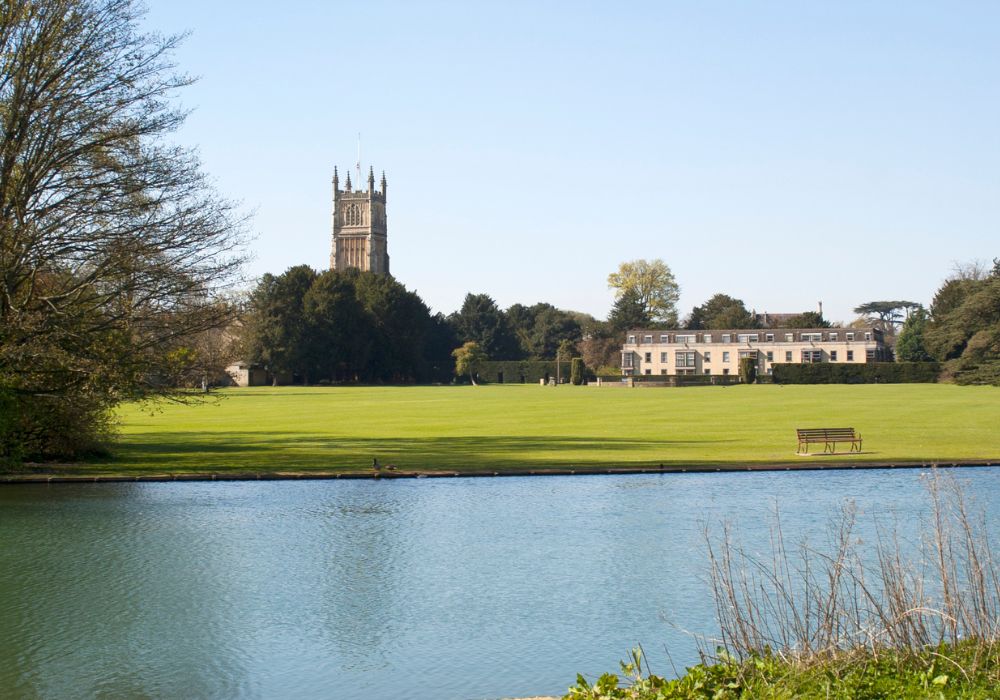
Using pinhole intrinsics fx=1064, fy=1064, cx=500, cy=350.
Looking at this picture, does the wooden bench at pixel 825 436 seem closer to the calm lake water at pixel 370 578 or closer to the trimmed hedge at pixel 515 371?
the calm lake water at pixel 370 578

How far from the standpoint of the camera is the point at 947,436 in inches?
1206

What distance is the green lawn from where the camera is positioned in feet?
79.4

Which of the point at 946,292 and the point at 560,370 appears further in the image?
the point at 560,370

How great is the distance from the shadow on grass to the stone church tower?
13194 cm

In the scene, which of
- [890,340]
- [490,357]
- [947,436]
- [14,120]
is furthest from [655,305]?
[14,120]

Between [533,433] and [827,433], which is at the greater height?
[827,433]

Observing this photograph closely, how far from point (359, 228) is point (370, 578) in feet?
510

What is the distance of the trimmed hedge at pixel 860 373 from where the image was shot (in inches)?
3401

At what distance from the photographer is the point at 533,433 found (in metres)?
33.9

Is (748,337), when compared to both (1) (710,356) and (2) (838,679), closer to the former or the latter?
(1) (710,356)

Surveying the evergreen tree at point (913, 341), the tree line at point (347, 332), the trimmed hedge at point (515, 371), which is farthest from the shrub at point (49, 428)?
the evergreen tree at point (913, 341)

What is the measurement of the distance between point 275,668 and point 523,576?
400cm

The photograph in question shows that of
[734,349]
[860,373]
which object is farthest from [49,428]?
[734,349]

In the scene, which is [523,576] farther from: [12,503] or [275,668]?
[12,503]
